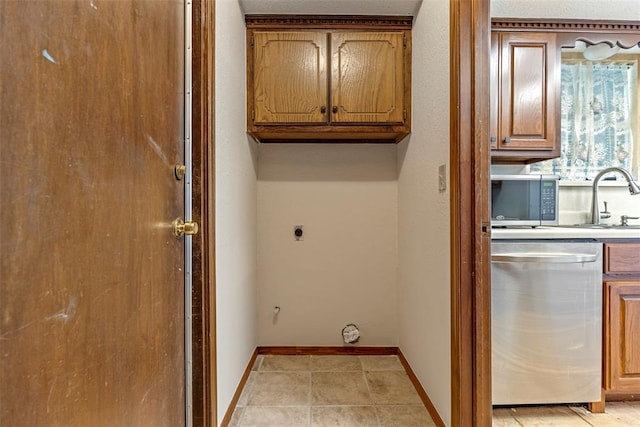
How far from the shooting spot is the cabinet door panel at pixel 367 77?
81.4 inches

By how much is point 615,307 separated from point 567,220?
2.64 feet

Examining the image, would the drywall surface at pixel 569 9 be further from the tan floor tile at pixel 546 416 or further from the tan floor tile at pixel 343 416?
the tan floor tile at pixel 343 416

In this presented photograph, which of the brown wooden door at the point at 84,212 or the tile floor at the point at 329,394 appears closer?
the brown wooden door at the point at 84,212


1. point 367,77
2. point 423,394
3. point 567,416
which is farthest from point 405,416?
point 367,77

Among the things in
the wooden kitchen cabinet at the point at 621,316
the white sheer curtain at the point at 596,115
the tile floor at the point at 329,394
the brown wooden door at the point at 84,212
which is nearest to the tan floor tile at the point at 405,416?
the tile floor at the point at 329,394

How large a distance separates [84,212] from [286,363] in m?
1.91

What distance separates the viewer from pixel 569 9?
1.89 metres

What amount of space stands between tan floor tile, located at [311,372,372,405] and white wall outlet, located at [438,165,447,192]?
1.21 meters

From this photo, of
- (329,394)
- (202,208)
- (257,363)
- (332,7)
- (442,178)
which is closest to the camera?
(202,208)

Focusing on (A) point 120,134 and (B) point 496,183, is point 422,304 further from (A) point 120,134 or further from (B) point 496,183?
(A) point 120,134

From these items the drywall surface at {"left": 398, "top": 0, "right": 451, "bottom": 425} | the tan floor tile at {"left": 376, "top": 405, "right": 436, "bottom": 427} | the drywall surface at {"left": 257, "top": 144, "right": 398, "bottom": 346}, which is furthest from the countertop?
the tan floor tile at {"left": 376, "top": 405, "right": 436, "bottom": 427}

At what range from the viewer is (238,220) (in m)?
1.76

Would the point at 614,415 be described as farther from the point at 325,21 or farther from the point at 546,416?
the point at 325,21

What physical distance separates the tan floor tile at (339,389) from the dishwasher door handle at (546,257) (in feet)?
3.43
